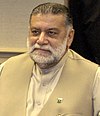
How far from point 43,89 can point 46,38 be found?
0.23m

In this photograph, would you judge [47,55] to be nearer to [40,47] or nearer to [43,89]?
[40,47]

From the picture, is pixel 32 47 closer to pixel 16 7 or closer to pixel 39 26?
pixel 39 26

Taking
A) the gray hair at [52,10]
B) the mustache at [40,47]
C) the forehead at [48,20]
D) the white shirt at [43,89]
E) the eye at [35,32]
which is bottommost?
the white shirt at [43,89]

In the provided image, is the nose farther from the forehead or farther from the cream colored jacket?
the cream colored jacket

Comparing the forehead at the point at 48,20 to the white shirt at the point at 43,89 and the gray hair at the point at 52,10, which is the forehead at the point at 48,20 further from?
the white shirt at the point at 43,89

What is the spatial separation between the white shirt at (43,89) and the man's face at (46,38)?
3.2 inches

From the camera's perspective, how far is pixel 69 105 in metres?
1.53

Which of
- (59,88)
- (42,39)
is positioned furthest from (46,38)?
(59,88)

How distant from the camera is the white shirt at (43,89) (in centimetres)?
157

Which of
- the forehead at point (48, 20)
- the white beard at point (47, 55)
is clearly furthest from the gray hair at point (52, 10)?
the white beard at point (47, 55)

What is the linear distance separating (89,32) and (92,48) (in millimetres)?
97

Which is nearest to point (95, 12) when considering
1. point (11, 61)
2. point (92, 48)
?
point (92, 48)

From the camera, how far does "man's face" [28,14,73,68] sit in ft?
4.97

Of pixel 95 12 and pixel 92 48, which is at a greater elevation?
pixel 95 12
